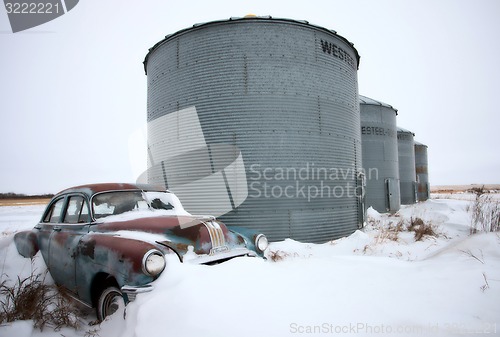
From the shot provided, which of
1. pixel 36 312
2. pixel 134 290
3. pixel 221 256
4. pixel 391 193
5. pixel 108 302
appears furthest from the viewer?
pixel 391 193

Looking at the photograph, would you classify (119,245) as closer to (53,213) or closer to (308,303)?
(308,303)

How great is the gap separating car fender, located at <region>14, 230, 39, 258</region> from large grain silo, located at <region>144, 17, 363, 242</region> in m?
3.74

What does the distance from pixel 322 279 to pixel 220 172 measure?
4492 millimetres

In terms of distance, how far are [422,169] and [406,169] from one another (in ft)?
22.6

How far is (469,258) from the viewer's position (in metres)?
4.06

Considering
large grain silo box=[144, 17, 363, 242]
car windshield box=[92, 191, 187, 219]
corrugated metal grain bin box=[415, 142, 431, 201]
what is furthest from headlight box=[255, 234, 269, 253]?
corrugated metal grain bin box=[415, 142, 431, 201]

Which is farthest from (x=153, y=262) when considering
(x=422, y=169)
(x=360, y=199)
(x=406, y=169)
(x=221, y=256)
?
(x=422, y=169)

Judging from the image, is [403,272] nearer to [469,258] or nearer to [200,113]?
[469,258]

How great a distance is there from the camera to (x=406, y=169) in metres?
21.0

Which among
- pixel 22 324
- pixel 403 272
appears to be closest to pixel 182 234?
pixel 22 324

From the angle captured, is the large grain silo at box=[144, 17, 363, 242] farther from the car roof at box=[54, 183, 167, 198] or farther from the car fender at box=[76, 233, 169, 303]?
the car fender at box=[76, 233, 169, 303]

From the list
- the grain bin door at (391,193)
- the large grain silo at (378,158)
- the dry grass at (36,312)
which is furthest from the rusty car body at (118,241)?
the grain bin door at (391,193)

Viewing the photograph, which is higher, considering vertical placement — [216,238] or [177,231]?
[177,231]

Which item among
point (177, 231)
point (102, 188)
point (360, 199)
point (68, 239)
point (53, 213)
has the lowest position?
point (360, 199)
